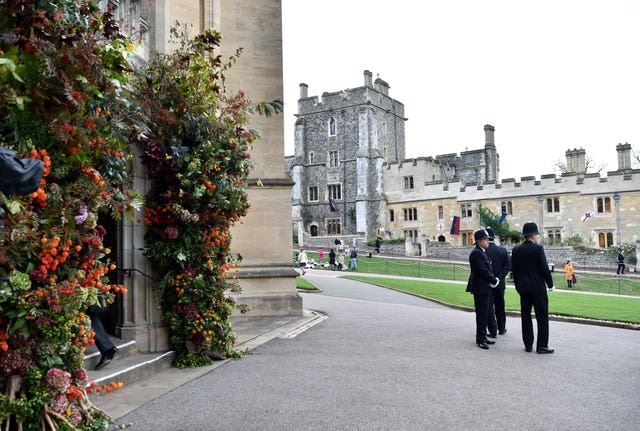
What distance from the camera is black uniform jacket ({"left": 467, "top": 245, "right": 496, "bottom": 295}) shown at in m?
8.93

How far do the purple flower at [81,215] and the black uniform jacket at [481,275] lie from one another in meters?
6.46

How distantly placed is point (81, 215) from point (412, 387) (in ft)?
13.3

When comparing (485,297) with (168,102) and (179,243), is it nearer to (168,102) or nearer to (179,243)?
(179,243)

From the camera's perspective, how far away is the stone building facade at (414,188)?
46.2 m

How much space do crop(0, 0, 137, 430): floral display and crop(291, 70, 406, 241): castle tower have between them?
2192 inches

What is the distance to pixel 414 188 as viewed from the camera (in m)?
58.7

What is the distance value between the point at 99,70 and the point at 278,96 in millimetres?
9061

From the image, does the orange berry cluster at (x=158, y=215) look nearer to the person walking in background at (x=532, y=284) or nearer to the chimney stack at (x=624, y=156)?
the person walking in background at (x=532, y=284)

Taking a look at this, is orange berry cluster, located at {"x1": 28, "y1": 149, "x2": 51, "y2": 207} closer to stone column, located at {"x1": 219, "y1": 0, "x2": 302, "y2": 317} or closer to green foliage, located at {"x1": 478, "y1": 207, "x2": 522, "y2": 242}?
stone column, located at {"x1": 219, "y1": 0, "x2": 302, "y2": 317}

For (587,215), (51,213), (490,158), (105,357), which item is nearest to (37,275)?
(51,213)

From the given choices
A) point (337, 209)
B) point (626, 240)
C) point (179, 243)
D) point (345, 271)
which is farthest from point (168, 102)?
point (337, 209)

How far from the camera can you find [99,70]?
4398 millimetres

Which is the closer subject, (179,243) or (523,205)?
(179,243)

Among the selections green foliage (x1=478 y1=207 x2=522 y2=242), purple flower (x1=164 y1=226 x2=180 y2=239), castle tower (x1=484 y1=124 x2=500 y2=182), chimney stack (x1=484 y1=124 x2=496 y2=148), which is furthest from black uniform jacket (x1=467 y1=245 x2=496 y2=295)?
chimney stack (x1=484 y1=124 x2=496 y2=148)
